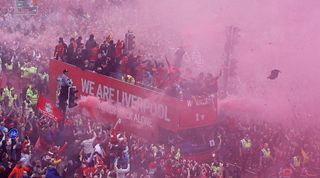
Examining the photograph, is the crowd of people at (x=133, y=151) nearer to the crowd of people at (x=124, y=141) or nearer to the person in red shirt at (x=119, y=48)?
the crowd of people at (x=124, y=141)

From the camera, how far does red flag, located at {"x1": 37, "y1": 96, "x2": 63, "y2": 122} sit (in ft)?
34.2

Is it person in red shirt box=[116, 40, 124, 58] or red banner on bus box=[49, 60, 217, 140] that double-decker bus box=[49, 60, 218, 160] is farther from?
person in red shirt box=[116, 40, 124, 58]

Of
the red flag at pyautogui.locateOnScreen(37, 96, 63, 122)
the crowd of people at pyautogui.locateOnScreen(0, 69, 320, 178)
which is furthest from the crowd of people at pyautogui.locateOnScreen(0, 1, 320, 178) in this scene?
the red flag at pyautogui.locateOnScreen(37, 96, 63, 122)

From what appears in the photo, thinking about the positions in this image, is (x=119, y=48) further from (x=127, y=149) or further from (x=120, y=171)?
(x=120, y=171)

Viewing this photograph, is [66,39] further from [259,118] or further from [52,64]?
[259,118]

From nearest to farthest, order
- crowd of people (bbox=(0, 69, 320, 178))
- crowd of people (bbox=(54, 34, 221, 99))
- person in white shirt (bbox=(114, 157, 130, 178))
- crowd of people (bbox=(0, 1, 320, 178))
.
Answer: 1. crowd of people (bbox=(0, 69, 320, 178))
2. crowd of people (bbox=(0, 1, 320, 178))
3. person in white shirt (bbox=(114, 157, 130, 178))
4. crowd of people (bbox=(54, 34, 221, 99))

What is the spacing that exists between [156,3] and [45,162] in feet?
27.8

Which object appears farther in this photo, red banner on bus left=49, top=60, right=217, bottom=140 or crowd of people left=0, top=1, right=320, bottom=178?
red banner on bus left=49, top=60, right=217, bottom=140

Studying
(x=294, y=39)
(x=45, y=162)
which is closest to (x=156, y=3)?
(x=294, y=39)

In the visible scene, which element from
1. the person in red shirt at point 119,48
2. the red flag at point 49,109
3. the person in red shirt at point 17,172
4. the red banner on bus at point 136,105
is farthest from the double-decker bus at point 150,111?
the person in red shirt at point 17,172

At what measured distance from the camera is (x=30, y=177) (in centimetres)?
824

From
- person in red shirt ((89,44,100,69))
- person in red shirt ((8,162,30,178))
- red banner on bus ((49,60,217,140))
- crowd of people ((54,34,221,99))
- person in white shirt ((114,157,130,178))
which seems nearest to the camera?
person in red shirt ((8,162,30,178))

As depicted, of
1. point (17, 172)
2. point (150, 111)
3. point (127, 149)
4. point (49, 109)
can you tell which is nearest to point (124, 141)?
→ point (127, 149)

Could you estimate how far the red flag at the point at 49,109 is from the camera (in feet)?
34.2
